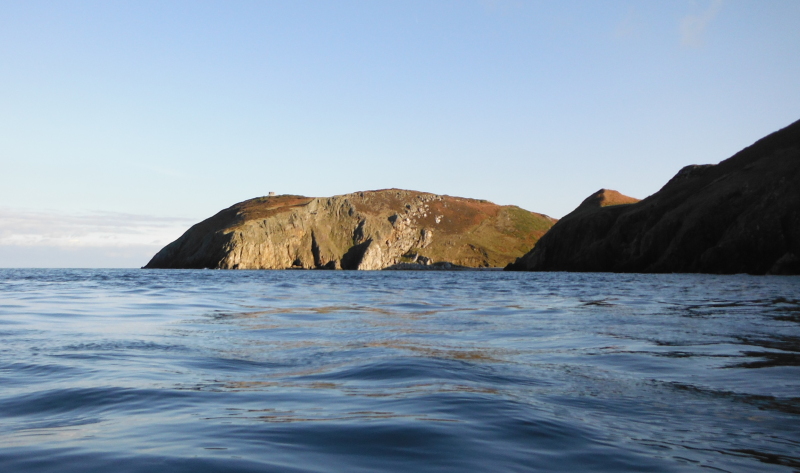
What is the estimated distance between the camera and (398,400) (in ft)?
21.9

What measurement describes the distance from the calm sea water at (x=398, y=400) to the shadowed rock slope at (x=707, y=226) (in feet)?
241

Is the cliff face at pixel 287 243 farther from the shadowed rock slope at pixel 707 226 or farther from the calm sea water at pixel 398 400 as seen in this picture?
the calm sea water at pixel 398 400

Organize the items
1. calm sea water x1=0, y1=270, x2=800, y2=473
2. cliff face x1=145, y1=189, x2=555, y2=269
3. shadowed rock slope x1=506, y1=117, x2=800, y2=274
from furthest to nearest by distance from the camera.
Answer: cliff face x1=145, y1=189, x2=555, y2=269 → shadowed rock slope x1=506, y1=117, x2=800, y2=274 → calm sea water x1=0, y1=270, x2=800, y2=473

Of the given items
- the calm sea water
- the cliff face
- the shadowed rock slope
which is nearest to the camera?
the calm sea water

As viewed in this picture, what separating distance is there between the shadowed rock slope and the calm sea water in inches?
2892

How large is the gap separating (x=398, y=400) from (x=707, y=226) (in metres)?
95.4

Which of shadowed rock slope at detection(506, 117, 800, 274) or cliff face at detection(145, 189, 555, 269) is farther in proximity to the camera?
cliff face at detection(145, 189, 555, 269)

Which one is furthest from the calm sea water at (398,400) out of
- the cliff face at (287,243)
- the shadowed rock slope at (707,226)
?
the cliff face at (287,243)

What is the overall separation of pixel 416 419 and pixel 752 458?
2.75 metres

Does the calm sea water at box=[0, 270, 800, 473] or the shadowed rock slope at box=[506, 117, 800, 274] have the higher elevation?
the shadowed rock slope at box=[506, 117, 800, 274]

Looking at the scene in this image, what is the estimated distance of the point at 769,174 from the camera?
286ft

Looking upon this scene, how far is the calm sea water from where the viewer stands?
4.59 metres

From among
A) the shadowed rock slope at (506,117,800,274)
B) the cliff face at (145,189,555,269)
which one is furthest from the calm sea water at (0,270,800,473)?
the cliff face at (145,189,555,269)

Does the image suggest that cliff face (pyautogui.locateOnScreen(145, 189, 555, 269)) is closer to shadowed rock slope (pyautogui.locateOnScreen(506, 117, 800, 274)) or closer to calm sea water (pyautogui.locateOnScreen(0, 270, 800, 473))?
shadowed rock slope (pyautogui.locateOnScreen(506, 117, 800, 274))
